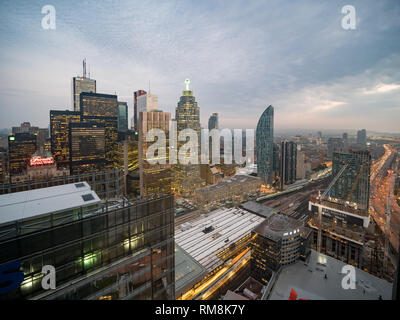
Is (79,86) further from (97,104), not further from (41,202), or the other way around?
(41,202)

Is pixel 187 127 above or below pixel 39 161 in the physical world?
above

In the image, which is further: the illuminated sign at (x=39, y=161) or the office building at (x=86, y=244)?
the illuminated sign at (x=39, y=161)

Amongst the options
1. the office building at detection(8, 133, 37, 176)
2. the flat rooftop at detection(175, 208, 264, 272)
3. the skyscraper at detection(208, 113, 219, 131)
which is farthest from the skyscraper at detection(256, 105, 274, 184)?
the office building at detection(8, 133, 37, 176)

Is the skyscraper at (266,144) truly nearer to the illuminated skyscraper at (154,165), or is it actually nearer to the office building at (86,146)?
the illuminated skyscraper at (154,165)

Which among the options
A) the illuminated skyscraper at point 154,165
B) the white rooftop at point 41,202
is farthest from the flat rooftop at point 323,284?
the illuminated skyscraper at point 154,165

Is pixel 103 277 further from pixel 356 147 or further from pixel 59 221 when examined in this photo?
pixel 356 147

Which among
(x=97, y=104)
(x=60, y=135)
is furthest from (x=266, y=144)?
(x=60, y=135)
